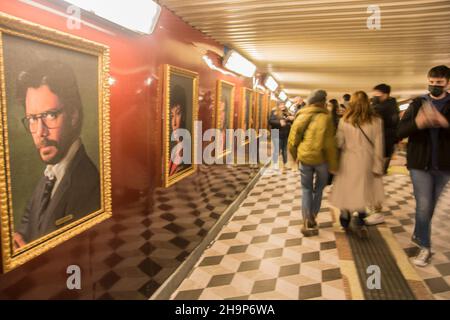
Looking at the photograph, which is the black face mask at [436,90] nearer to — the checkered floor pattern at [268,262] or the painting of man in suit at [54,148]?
the checkered floor pattern at [268,262]

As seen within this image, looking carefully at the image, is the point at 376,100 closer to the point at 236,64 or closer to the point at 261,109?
the point at 236,64

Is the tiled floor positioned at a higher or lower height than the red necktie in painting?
lower

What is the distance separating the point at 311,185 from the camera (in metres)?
3.87

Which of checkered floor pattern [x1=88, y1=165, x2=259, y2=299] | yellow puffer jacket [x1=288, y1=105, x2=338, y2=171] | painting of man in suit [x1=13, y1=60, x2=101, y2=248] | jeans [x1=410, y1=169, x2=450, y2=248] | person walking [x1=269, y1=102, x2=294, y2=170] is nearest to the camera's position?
painting of man in suit [x1=13, y1=60, x2=101, y2=248]

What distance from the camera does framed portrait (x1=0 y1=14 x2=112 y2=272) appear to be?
4.63 ft

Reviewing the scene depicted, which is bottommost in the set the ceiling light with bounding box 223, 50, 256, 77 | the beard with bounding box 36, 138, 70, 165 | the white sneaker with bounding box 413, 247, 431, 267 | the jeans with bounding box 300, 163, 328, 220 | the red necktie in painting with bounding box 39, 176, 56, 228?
the white sneaker with bounding box 413, 247, 431, 267

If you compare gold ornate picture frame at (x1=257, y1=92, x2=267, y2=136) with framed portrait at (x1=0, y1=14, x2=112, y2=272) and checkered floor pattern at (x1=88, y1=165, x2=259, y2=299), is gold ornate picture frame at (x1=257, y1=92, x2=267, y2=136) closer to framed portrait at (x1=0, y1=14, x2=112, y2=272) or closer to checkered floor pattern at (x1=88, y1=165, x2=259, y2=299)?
checkered floor pattern at (x1=88, y1=165, x2=259, y2=299)

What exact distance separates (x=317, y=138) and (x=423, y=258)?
64.2 inches

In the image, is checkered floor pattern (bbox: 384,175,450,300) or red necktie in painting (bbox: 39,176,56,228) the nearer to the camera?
red necktie in painting (bbox: 39,176,56,228)

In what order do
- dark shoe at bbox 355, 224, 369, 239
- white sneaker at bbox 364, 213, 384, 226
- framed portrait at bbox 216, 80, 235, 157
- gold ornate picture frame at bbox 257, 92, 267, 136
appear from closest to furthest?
1. dark shoe at bbox 355, 224, 369, 239
2. white sneaker at bbox 364, 213, 384, 226
3. framed portrait at bbox 216, 80, 235, 157
4. gold ornate picture frame at bbox 257, 92, 267, 136

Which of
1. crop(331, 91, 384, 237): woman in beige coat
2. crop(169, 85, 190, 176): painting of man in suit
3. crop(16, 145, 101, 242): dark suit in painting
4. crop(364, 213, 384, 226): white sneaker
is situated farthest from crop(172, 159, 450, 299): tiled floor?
crop(16, 145, 101, 242): dark suit in painting

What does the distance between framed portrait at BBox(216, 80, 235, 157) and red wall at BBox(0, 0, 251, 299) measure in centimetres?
105

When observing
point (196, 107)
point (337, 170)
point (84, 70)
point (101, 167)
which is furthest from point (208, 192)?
point (84, 70)
